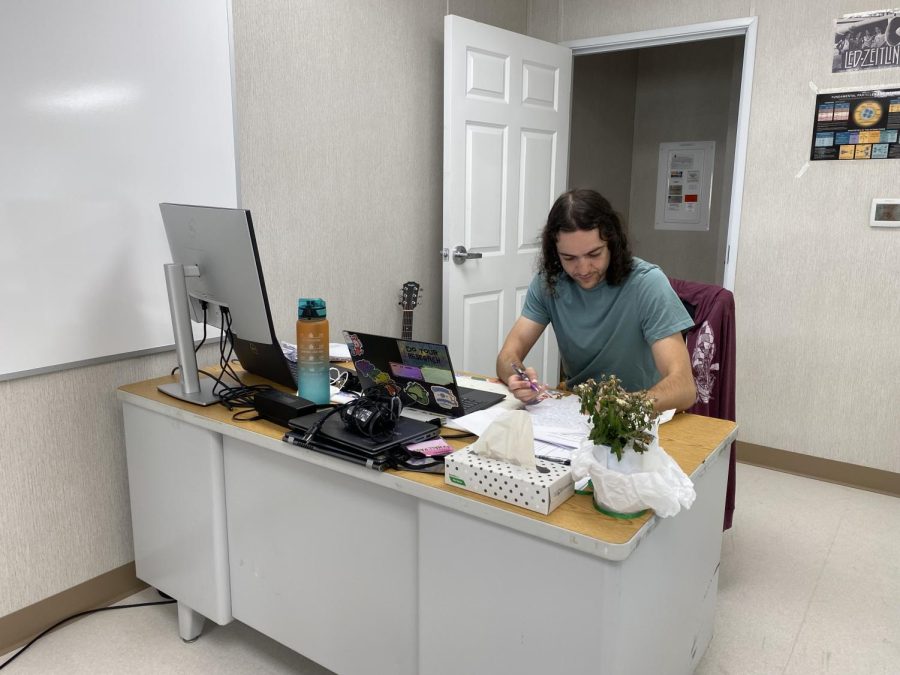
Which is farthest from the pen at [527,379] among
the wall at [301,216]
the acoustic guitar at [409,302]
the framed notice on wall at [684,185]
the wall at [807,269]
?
the framed notice on wall at [684,185]

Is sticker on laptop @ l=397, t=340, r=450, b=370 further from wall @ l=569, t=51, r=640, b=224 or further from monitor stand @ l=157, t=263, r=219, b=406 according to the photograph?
wall @ l=569, t=51, r=640, b=224

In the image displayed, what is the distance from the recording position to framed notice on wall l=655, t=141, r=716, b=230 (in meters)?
5.14

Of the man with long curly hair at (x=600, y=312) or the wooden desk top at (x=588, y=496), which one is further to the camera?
the man with long curly hair at (x=600, y=312)

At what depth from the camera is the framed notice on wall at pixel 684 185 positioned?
202 inches

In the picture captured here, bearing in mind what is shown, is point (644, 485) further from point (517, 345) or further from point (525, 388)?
point (517, 345)

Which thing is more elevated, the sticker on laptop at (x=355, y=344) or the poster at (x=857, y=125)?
the poster at (x=857, y=125)

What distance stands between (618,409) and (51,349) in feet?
5.45

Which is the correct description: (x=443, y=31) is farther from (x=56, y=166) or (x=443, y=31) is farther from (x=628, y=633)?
(x=628, y=633)

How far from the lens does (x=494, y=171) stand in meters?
3.35

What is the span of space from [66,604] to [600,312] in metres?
1.87

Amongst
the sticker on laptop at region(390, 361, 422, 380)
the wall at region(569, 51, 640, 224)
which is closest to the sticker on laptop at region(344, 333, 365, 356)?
the sticker on laptop at region(390, 361, 422, 380)

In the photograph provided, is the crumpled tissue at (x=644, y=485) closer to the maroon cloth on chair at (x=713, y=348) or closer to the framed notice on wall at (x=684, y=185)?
the maroon cloth on chair at (x=713, y=348)

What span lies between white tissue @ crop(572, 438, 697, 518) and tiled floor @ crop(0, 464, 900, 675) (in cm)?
101

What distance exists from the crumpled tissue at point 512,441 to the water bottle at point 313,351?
0.59 m
